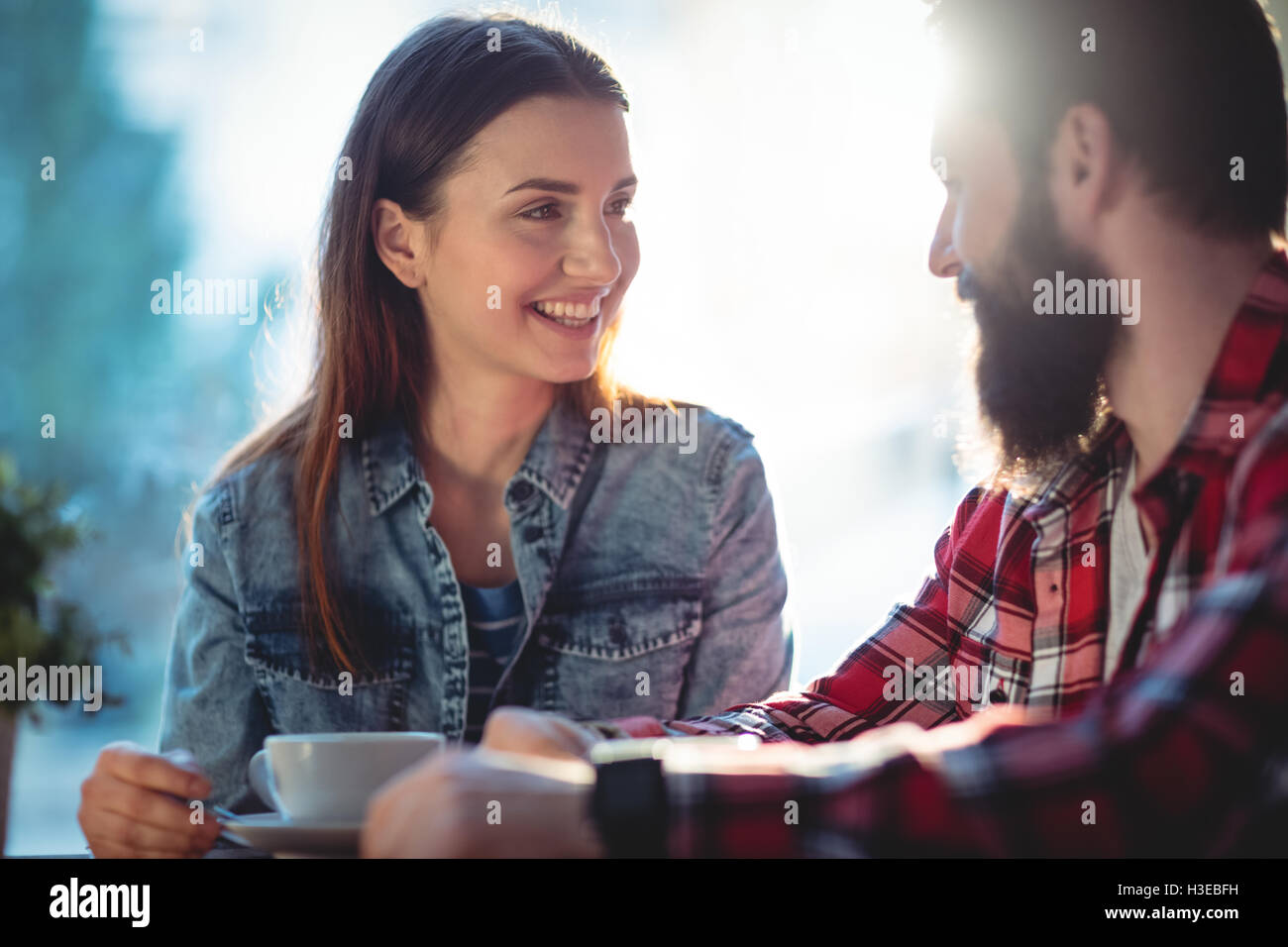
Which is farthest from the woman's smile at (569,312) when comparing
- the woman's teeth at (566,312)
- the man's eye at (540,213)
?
the man's eye at (540,213)

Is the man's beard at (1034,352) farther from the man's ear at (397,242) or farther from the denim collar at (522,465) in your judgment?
the man's ear at (397,242)

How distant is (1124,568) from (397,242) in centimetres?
120

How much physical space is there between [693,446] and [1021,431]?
71cm

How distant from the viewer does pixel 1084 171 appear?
0.97 meters

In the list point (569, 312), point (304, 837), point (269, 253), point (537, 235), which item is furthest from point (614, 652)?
point (269, 253)

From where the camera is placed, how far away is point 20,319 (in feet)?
10.2

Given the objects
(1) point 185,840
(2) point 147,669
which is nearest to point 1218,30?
(1) point 185,840

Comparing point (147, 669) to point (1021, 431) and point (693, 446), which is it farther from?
point (1021, 431)

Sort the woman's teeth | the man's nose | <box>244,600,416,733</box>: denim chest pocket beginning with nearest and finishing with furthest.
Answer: the man's nose → <box>244,600,416,733</box>: denim chest pocket → the woman's teeth

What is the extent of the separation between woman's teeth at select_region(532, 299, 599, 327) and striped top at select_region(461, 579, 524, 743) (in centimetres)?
40

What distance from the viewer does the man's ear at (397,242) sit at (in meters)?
1.75

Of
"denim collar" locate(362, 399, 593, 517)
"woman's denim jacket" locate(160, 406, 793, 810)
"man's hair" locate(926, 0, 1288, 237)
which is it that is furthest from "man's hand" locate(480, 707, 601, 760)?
"denim collar" locate(362, 399, 593, 517)

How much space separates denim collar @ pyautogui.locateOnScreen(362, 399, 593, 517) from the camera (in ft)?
5.57

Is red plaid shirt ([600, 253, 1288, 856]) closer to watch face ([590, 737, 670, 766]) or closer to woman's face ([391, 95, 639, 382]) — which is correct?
watch face ([590, 737, 670, 766])
